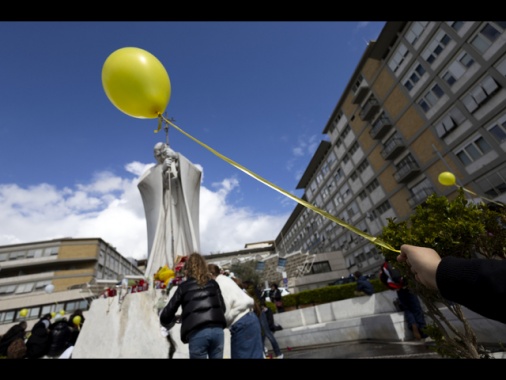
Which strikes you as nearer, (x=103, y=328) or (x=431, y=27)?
(x=103, y=328)

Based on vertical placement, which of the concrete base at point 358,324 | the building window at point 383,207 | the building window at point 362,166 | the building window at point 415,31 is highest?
the building window at point 415,31

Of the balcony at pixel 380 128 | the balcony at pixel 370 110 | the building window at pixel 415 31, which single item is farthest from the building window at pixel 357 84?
the building window at pixel 415 31

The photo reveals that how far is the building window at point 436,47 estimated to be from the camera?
66.3ft

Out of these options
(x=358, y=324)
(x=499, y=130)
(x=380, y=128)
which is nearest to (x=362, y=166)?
(x=380, y=128)

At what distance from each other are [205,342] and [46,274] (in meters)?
49.8

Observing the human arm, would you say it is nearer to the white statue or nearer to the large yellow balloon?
the large yellow balloon

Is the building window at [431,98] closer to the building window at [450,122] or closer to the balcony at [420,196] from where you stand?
the building window at [450,122]

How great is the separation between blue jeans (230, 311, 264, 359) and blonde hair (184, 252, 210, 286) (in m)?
0.70

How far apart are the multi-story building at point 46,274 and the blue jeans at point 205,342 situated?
42.3 metres

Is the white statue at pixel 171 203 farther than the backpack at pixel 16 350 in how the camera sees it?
Yes

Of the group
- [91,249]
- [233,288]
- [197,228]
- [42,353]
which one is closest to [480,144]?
[197,228]

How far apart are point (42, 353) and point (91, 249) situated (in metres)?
44.2
